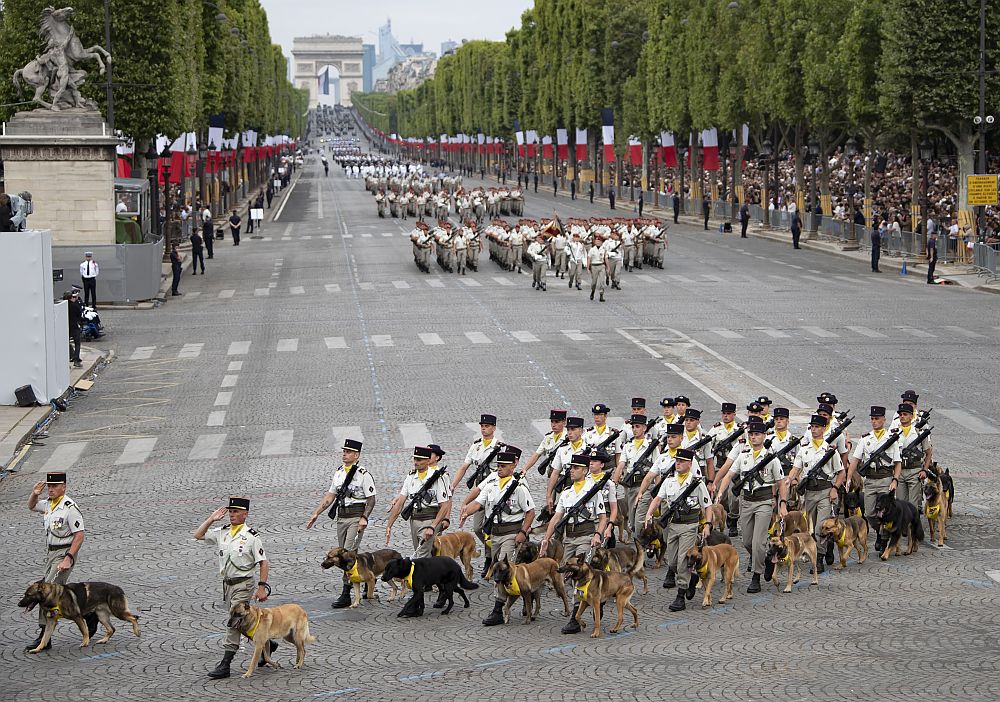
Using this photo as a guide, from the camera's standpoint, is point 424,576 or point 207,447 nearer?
point 424,576

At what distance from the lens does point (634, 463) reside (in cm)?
1664

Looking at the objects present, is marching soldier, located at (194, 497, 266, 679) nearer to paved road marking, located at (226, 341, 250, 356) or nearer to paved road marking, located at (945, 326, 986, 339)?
paved road marking, located at (226, 341, 250, 356)

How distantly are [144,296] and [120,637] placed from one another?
98.3 feet

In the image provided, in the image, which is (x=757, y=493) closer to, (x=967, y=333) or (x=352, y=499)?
(x=352, y=499)

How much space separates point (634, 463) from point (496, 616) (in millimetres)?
3337

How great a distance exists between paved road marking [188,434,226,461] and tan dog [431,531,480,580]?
26.2 ft

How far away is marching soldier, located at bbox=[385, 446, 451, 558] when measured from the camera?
15.0 m

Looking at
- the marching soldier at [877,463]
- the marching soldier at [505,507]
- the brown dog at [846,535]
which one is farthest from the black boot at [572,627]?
the marching soldier at [877,463]

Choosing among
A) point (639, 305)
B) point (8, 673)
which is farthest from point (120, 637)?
point (639, 305)

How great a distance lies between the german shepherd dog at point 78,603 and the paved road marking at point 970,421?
14.0m

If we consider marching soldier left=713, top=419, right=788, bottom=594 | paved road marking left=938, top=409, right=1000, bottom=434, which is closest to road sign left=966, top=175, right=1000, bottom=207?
paved road marking left=938, top=409, right=1000, bottom=434

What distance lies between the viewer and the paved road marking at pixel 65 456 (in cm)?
2218

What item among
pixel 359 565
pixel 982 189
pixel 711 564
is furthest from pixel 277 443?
pixel 982 189

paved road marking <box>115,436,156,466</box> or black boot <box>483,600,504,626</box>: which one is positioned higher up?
black boot <box>483,600,504,626</box>
